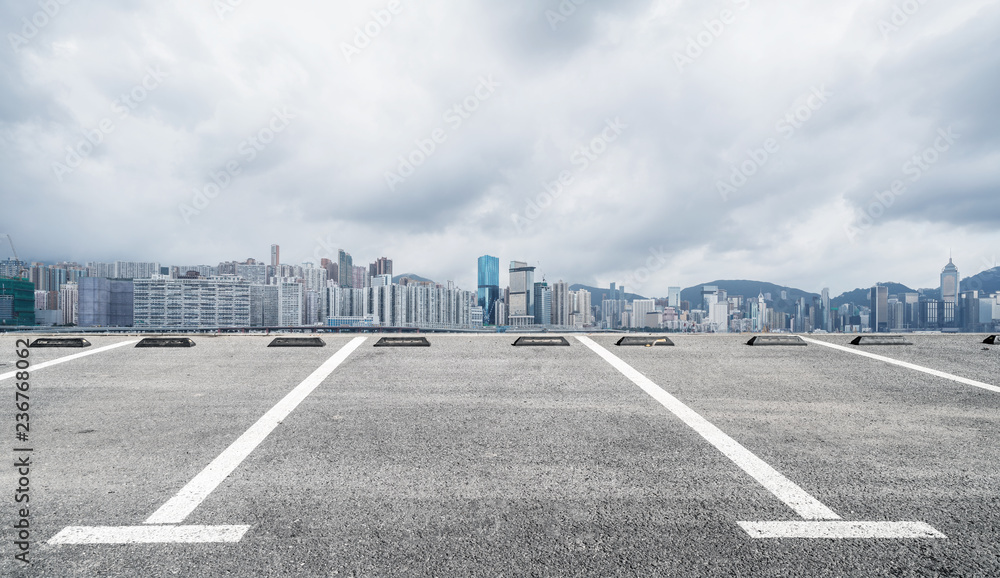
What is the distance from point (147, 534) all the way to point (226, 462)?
1032 millimetres

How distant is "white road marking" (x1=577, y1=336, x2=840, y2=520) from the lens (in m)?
3.00

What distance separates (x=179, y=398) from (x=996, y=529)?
7255mm

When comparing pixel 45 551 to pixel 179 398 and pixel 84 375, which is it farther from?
pixel 84 375

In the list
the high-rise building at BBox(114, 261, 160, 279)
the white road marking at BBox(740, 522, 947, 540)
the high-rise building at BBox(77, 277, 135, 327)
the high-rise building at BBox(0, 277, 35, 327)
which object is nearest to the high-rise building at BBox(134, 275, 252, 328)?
the high-rise building at BBox(77, 277, 135, 327)

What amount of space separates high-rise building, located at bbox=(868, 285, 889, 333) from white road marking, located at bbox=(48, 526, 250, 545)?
105m

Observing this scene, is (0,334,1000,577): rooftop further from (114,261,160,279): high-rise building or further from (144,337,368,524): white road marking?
(114,261,160,279): high-rise building

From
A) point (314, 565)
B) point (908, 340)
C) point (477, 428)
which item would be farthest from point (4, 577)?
point (908, 340)

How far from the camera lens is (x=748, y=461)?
12.3 ft

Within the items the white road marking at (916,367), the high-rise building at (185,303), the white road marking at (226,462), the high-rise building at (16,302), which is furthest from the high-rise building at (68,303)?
the white road marking at (916,367)

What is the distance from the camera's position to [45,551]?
256cm

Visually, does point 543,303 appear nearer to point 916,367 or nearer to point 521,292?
point 521,292

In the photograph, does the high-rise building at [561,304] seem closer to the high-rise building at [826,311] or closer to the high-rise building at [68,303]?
the high-rise building at [826,311]

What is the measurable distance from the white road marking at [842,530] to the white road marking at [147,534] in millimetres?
3044

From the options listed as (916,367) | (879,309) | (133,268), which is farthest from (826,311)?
(133,268)
